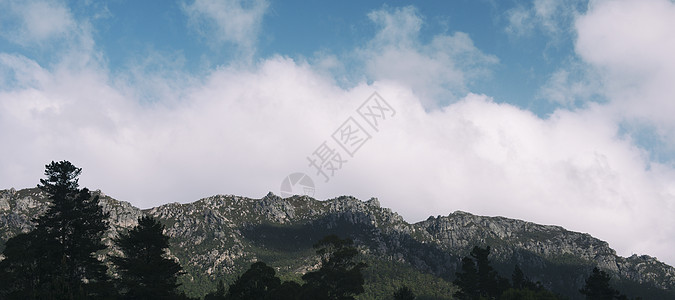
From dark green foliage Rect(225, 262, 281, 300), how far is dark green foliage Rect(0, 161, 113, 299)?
18826 mm

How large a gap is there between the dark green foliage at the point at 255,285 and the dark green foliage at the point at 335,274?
10.6m

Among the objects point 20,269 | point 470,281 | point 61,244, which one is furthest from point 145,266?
point 470,281

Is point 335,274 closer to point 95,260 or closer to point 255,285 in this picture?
point 255,285

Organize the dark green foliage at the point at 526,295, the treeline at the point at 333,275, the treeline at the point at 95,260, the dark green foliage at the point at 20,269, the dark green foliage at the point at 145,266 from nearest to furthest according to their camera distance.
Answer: the dark green foliage at the point at 145,266
the treeline at the point at 95,260
the dark green foliage at the point at 526,295
the dark green foliage at the point at 20,269
the treeline at the point at 333,275

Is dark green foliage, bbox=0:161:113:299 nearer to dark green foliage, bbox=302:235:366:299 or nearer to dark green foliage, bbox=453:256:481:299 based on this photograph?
dark green foliage, bbox=302:235:366:299

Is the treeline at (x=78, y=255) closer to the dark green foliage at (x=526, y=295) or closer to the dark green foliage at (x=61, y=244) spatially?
the dark green foliage at (x=61, y=244)

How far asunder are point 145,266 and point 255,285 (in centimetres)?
2034

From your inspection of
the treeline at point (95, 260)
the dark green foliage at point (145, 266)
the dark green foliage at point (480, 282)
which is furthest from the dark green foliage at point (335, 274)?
the dark green foliage at point (480, 282)

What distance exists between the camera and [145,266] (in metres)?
44.8

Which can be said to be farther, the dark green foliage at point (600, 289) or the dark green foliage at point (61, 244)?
the dark green foliage at point (600, 289)

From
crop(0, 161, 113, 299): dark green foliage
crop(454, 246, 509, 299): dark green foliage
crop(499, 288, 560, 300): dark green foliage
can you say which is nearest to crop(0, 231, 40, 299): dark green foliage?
crop(0, 161, 113, 299): dark green foliage

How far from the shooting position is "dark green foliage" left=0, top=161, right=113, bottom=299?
155ft

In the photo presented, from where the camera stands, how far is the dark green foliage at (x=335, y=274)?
50.7m

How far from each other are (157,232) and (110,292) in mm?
7807
